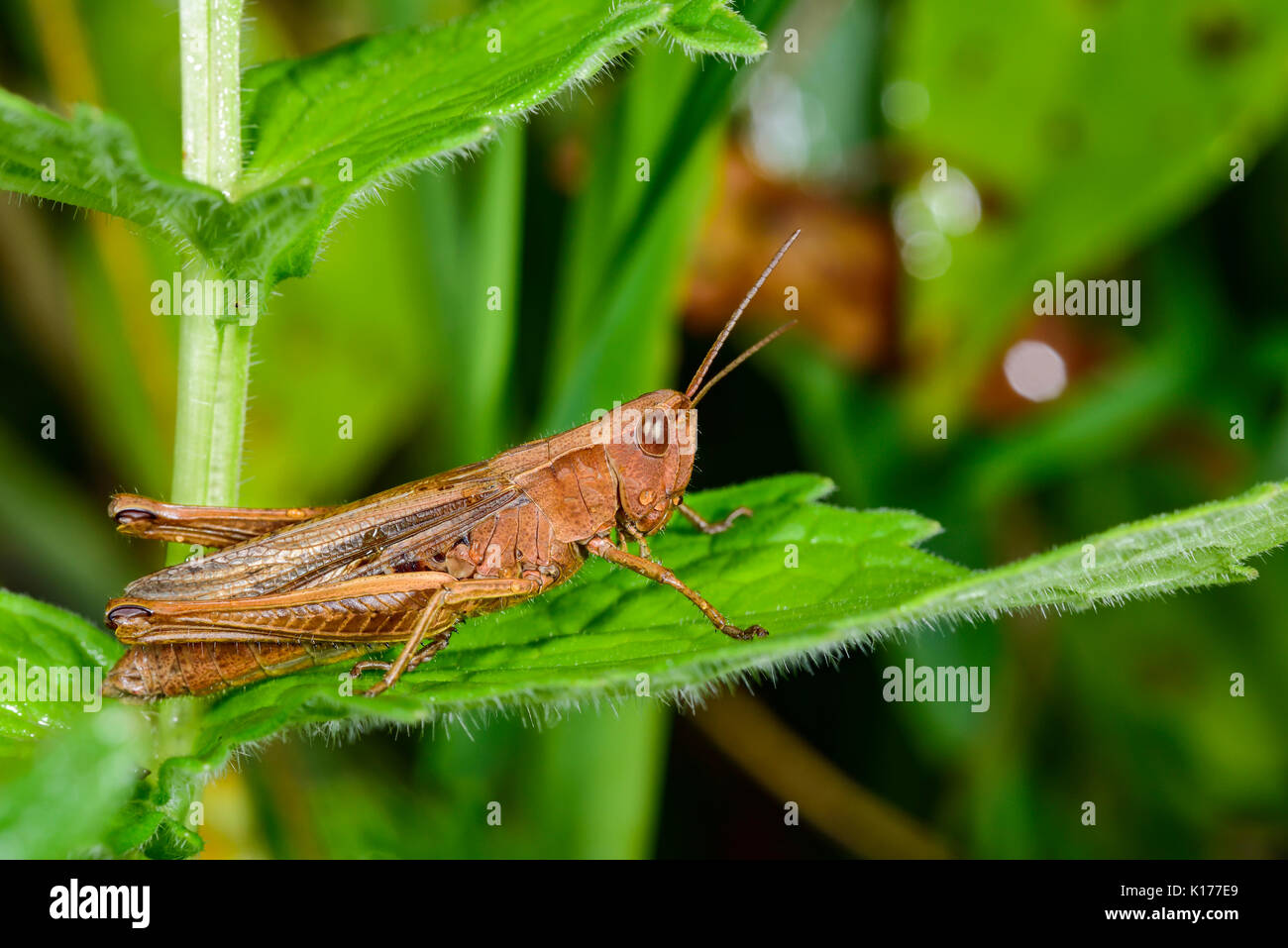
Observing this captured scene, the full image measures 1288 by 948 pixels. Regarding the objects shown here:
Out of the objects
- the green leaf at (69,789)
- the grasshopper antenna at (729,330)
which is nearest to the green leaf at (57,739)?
the green leaf at (69,789)

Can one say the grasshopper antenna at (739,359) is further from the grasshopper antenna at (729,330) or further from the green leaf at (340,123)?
the green leaf at (340,123)

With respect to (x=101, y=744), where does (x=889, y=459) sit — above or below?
Result: above

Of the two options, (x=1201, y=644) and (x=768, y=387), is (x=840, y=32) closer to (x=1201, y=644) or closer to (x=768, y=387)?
(x=768, y=387)

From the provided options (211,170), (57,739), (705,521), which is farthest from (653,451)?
(57,739)

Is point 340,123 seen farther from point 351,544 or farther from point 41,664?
point 41,664

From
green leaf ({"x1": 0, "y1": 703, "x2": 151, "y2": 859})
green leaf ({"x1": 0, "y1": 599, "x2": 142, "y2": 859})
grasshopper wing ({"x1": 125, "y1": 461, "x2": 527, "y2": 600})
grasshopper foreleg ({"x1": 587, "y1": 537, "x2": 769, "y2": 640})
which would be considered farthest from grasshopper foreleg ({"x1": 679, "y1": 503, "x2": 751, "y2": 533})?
green leaf ({"x1": 0, "y1": 703, "x2": 151, "y2": 859})
